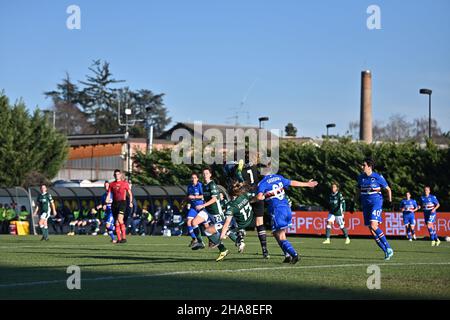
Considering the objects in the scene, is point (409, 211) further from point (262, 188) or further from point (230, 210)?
point (262, 188)

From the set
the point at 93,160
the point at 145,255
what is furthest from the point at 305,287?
the point at 93,160

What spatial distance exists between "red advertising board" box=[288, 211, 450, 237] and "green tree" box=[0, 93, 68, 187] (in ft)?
92.7

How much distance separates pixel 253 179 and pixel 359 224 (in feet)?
65.2

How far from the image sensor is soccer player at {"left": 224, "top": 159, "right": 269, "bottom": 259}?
20.4 meters

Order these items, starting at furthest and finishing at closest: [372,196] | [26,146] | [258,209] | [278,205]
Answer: [26,146], [258,209], [372,196], [278,205]

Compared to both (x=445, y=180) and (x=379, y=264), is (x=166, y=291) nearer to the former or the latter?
(x=379, y=264)

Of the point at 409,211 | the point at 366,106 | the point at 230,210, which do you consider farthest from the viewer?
the point at 366,106

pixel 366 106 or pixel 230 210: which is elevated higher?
pixel 366 106

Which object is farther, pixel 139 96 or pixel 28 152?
pixel 139 96

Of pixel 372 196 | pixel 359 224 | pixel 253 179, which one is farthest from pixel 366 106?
pixel 372 196

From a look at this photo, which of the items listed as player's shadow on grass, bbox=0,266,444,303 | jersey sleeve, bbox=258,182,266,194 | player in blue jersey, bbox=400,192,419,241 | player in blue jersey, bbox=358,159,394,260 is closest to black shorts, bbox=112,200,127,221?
player in blue jersey, bbox=358,159,394,260

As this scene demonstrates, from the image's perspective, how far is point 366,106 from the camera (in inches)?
3059
